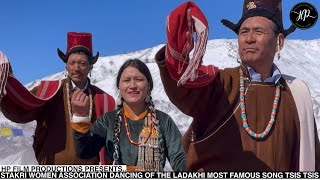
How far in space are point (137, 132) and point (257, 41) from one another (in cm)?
98

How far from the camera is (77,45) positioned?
17.0ft

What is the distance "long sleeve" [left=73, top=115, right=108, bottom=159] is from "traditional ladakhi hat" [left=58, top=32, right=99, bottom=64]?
1.56 meters

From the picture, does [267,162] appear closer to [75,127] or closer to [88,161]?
[75,127]

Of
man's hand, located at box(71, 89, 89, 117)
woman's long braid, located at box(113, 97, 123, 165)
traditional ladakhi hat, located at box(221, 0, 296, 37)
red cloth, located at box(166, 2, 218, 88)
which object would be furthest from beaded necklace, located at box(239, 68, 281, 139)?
man's hand, located at box(71, 89, 89, 117)

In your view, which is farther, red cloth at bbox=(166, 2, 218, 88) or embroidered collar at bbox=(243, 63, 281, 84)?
embroidered collar at bbox=(243, 63, 281, 84)

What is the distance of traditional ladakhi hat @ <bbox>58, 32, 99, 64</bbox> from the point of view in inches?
203

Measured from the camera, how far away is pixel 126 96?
3639mm

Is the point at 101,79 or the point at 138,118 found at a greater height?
the point at 101,79

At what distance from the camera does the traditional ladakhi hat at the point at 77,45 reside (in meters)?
5.16

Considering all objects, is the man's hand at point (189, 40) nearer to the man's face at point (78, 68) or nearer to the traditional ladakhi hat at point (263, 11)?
the traditional ladakhi hat at point (263, 11)

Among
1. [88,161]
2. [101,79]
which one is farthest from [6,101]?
[101,79]

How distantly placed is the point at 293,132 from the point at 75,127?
4.54 ft

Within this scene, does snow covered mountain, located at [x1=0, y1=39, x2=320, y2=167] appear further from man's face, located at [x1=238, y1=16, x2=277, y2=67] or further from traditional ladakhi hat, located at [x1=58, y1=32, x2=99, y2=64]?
man's face, located at [x1=238, y1=16, x2=277, y2=67]

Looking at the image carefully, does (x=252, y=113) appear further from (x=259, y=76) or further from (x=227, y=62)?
(x=227, y=62)
